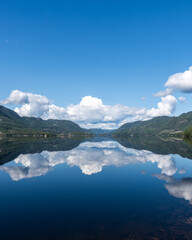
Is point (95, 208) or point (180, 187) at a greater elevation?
point (95, 208)

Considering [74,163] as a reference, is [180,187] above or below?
below

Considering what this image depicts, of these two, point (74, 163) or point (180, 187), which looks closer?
point (180, 187)

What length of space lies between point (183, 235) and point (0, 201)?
99.9ft

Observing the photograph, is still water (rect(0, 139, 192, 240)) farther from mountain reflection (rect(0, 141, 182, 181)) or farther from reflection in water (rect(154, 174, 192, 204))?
mountain reflection (rect(0, 141, 182, 181))

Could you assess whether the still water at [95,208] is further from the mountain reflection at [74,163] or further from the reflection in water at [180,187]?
the mountain reflection at [74,163]

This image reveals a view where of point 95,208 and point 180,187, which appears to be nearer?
point 95,208

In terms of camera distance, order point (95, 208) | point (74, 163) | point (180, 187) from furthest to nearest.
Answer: point (74, 163) → point (180, 187) → point (95, 208)

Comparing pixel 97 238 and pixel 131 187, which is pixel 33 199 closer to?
pixel 97 238

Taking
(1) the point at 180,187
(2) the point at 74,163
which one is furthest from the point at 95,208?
(2) the point at 74,163

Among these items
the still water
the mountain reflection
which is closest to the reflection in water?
the still water

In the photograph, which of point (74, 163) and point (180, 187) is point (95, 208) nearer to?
point (180, 187)

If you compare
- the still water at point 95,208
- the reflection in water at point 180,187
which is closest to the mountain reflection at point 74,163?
the reflection in water at point 180,187

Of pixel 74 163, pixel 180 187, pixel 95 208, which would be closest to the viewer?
pixel 95 208

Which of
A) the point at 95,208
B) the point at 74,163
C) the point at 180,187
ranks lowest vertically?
the point at 180,187
